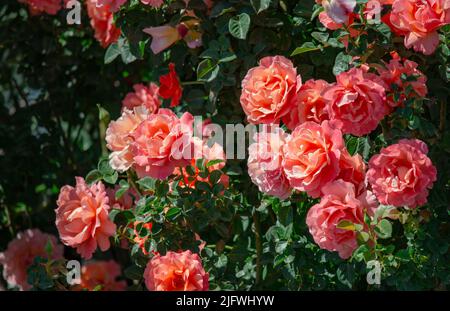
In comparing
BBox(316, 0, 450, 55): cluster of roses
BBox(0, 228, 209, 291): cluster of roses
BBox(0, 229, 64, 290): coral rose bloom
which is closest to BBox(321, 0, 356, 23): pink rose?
BBox(316, 0, 450, 55): cluster of roses

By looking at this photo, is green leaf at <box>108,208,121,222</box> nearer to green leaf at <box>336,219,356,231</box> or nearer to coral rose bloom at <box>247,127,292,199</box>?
coral rose bloom at <box>247,127,292,199</box>

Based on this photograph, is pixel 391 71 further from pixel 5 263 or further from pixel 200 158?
pixel 5 263

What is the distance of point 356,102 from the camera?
1719mm

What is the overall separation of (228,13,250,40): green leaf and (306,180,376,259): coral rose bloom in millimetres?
398

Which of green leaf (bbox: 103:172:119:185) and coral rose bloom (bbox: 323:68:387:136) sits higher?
coral rose bloom (bbox: 323:68:387:136)

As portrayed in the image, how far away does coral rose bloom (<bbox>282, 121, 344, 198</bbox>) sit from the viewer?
5.49ft

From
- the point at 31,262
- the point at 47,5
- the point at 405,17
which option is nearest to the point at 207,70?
the point at 405,17

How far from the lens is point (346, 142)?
1792 mm

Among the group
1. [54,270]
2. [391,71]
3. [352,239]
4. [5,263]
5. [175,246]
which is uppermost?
[391,71]

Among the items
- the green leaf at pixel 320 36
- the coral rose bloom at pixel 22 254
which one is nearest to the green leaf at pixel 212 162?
the green leaf at pixel 320 36

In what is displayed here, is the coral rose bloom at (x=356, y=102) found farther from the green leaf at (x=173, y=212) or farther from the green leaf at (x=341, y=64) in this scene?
the green leaf at (x=173, y=212)

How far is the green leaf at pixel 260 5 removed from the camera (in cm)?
184
